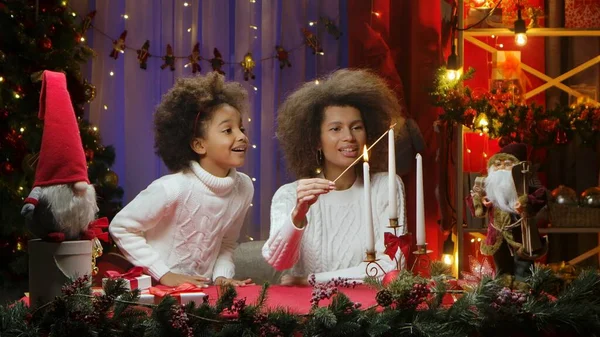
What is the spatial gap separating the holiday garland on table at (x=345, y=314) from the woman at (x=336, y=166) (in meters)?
0.73

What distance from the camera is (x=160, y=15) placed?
4086mm

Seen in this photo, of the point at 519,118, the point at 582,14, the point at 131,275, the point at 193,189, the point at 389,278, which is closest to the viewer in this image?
the point at 389,278

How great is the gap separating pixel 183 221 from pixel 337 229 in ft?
1.55

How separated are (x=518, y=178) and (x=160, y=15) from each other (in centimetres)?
228

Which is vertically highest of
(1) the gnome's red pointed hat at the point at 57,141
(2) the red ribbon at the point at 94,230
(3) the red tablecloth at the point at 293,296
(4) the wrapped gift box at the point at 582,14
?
(4) the wrapped gift box at the point at 582,14

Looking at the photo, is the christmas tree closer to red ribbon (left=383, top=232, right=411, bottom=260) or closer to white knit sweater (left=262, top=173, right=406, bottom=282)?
white knit sweater (left=262, top=173, right=406, bottom=282)

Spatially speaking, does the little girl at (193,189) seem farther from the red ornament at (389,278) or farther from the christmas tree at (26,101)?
the christmas tree at (26,101)

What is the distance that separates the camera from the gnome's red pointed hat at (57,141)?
6.31 feet

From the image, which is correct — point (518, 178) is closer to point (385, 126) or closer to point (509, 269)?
point (509, 269)

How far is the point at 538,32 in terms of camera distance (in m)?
4.00

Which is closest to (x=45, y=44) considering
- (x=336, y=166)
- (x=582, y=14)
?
(x=336, y=166)

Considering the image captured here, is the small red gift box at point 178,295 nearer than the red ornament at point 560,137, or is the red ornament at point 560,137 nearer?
the small red gift box at point 178,295

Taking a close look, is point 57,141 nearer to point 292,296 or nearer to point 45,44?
point 292,296

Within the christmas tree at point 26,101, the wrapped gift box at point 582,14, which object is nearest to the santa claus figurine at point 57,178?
the christmas tree at point 26,101
